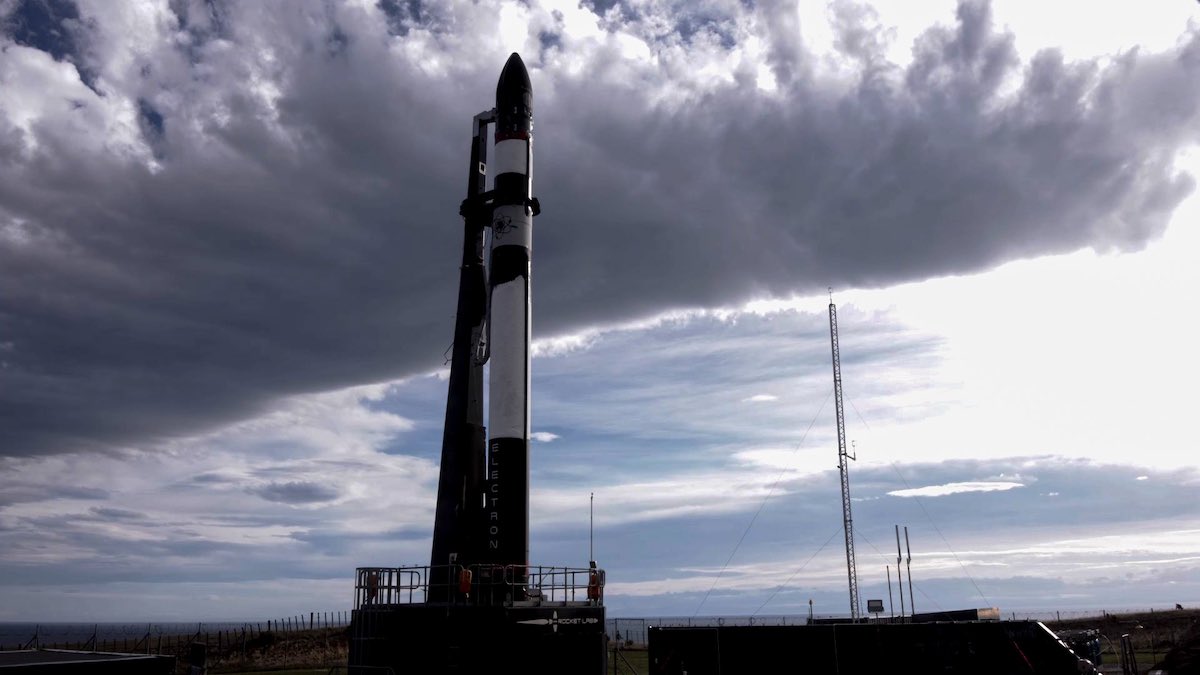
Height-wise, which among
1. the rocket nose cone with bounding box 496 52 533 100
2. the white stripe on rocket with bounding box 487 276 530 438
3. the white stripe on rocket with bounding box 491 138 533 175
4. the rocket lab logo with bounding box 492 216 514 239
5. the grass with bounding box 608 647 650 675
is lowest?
the grass with bounding box 608 647 650 675

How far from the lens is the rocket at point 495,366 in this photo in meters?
32.2

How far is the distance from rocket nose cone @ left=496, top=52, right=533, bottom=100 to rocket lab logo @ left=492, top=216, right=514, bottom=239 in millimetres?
5887

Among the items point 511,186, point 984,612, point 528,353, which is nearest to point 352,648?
point 528,353

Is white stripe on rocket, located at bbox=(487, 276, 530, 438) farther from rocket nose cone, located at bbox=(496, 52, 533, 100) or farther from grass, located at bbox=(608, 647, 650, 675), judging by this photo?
grass, located at bbox=(608, 647, 650, 675)

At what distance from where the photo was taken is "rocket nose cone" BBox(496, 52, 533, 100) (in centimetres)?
3772

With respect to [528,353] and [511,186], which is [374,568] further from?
[511,186]

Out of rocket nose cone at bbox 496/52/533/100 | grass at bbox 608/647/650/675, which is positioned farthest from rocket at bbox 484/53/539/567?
grass at bbox 608/647/650/675

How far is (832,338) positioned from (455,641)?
43.6 meters

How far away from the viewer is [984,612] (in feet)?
110

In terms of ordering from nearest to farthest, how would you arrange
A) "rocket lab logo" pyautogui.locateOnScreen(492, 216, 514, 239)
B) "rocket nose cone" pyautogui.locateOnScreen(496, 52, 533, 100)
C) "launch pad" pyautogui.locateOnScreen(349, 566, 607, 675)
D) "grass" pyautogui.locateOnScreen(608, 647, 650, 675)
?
"launch pad" pyautogui.locateOnScreen(349, 566, 607, 675) → "rocket lab logo" pyautogui.locateOnScreen(492, 216, 514, 239) → "rocket nose cone" pyautogui.locateOnScreen(496, 52, 533, 100) → "grass" pyautogui.locateOnScreen(608, 647, 650, 675)

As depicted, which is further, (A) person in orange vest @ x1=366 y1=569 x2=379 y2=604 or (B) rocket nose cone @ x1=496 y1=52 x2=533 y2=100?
(B) rocket nose cone @ x1=496 y1=52 x2=533 y2=100

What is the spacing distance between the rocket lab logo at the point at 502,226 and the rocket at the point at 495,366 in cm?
4

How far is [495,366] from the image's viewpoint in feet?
112

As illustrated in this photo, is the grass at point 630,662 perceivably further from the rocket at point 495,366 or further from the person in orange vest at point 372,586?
the person in orange vest at point 372,586
